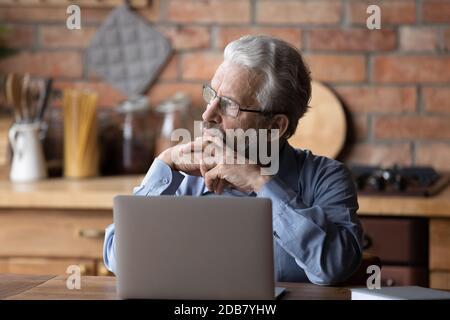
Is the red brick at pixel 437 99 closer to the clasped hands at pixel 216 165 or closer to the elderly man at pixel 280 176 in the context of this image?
the elderly man at pixel 280 176

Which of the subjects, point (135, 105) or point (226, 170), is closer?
point (226, 170)

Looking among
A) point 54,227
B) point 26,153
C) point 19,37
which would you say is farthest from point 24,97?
point 54,227

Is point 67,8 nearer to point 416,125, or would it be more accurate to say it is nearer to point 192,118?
point 192,118

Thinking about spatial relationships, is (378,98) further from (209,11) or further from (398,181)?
(209,11)

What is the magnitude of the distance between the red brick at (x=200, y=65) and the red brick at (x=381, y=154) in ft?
2.05

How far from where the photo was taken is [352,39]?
322cm

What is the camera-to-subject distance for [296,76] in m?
2.08

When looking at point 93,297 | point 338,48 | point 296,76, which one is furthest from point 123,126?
point 93,297

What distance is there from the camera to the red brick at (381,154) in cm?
322

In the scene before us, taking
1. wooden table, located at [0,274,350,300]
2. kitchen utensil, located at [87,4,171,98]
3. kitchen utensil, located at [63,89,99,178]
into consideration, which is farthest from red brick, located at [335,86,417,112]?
wooden table, located at [0,274,350,300]

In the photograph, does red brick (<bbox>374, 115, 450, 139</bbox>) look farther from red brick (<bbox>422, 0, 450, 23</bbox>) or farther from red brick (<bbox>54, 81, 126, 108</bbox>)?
red brick (<bbox>54, 81, 126, 108</bbox>)

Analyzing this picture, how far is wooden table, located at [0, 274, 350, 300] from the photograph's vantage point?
65.8 inches

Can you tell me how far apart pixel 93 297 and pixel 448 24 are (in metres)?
2.01

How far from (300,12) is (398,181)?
0.82 m
